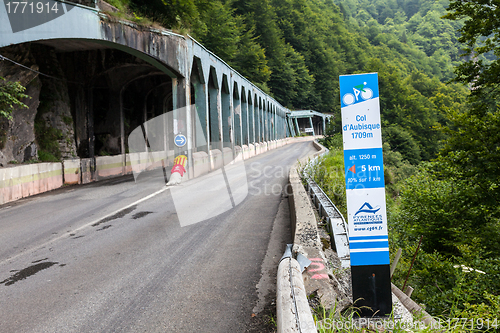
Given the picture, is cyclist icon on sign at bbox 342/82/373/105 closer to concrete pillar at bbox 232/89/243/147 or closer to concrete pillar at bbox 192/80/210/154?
concrete pillar at bbox 192/80/210/154

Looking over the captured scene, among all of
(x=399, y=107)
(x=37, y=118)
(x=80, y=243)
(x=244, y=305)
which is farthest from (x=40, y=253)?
Answer: (x=399, y=107)

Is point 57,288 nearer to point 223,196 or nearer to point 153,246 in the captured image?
point 153,246

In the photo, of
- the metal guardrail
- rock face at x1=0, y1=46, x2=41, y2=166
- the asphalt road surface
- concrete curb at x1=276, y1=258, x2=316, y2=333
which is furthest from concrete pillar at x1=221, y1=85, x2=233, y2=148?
concrete curb at x1=276, y1=258, x2=316, y2=333

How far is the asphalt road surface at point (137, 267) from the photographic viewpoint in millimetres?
3516

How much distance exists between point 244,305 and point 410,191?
11.8 m

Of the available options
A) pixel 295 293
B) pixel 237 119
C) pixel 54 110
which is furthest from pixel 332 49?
pixel 295 293

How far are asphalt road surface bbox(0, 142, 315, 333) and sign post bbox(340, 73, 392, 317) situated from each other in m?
1.17

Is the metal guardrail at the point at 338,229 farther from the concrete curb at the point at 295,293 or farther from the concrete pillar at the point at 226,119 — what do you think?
the concrete pillar at the point at 226,119

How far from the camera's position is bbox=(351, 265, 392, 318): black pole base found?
3.00m

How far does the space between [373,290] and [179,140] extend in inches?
535

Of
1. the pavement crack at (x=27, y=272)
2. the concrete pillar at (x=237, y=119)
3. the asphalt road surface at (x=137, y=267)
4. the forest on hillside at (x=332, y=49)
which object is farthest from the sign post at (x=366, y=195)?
the concrete pillar at (x=237, y=119)

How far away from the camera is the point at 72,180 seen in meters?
14.2

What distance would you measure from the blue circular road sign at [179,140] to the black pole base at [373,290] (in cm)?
1340

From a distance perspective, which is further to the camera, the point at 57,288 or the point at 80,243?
the point at 80,243
